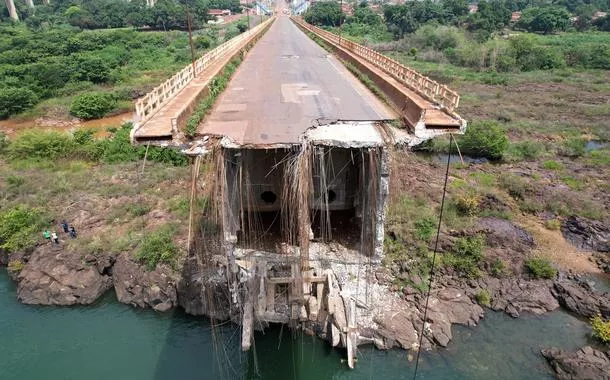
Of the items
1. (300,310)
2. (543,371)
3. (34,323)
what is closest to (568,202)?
(543,371)

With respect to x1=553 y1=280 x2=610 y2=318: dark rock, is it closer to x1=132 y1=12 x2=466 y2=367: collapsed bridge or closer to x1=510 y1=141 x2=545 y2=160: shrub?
x1=132 y1=12 x2=466 y2=367: collapsed bridge

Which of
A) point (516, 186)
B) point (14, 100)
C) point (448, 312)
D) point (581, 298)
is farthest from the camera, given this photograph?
point (14, 100)

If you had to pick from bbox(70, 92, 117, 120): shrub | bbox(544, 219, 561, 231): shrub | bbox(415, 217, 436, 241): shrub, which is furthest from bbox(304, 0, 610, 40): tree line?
bbox(415, 217, 436, 241): shrub

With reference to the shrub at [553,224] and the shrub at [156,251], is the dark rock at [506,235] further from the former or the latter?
the shrub at [156,251]

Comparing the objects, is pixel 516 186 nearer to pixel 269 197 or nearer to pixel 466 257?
pixel 466 257

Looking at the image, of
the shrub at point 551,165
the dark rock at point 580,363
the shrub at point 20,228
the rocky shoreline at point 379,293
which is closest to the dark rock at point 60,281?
the rocky shoreline at point 379,293

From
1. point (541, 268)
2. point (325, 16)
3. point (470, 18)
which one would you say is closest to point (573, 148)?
point (541, 268)
